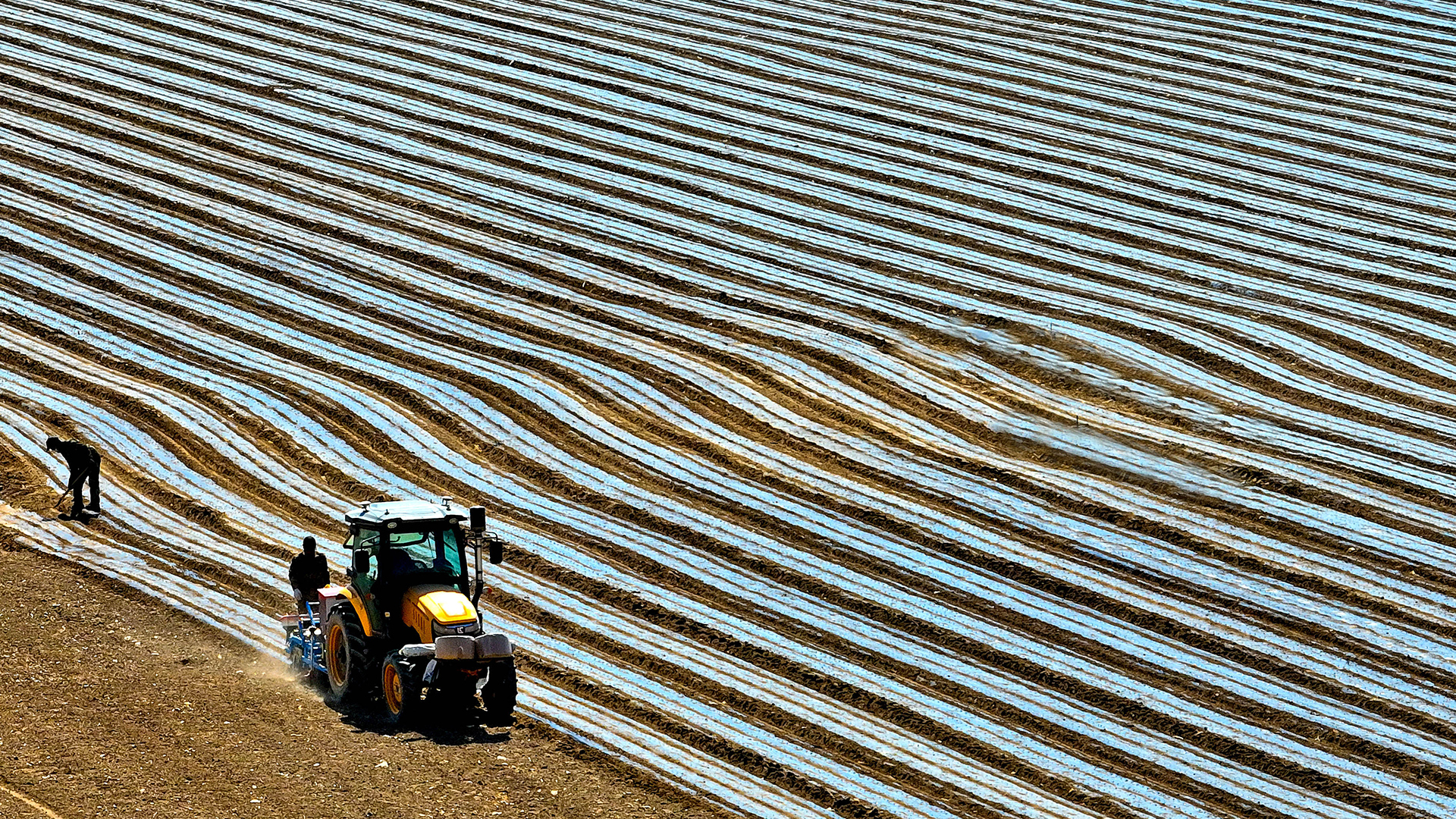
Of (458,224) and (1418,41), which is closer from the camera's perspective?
(458,224)

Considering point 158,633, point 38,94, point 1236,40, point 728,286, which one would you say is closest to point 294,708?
point 158,633

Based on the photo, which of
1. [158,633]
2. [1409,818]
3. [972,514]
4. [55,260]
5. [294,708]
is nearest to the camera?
[1409,818]

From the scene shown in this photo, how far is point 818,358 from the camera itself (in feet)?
69.6

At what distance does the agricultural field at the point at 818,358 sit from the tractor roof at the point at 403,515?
1849mm

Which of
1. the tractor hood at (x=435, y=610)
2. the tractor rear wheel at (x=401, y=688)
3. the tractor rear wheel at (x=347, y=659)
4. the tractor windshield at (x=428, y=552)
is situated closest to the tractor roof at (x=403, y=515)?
the tractor windshield at (x=428, y=552)

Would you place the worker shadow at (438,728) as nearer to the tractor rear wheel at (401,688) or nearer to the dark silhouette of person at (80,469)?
the tractor rear wheel at (401,688)

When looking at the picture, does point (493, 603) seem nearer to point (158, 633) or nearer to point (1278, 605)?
point (158, 633)

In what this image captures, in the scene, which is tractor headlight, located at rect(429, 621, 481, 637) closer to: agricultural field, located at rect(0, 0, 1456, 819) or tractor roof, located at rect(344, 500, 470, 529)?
tractor roof, located at rect(344, 500, 470, 529)

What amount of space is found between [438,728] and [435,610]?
1029mm

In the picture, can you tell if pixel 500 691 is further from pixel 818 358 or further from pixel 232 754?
pixel 818 358

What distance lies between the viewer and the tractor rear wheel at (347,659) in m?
13.4

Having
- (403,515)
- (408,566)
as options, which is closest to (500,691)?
(408,566)

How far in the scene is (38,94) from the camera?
2983 centimetres

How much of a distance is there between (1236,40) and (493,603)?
66.5 feet
